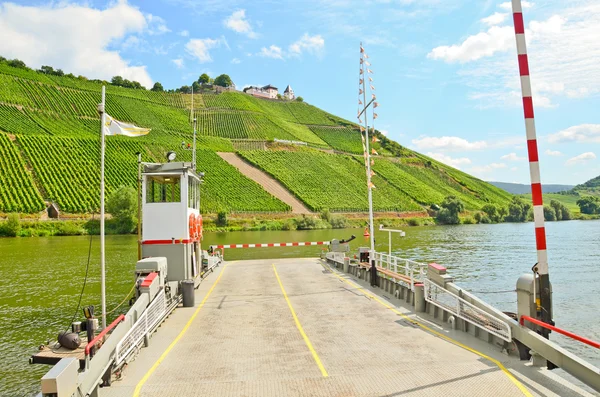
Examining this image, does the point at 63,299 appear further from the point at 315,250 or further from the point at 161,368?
the point at 315,250

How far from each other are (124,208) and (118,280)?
42.5 metres

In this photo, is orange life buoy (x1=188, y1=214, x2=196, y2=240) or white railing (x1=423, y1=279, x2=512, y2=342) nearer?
white railing (x1=423, y1=279, x2=512, y2=342)

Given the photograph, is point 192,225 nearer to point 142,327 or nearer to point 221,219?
point 142,327

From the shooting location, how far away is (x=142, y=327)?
1037 centimetres

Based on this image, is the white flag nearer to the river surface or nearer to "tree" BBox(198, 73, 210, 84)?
the river surface

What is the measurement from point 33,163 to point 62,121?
3305cm

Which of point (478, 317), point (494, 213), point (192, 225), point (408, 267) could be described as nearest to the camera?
point (478, 317)

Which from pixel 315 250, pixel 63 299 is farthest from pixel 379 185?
pixel 63 299

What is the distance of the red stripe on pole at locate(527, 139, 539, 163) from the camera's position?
8648mm

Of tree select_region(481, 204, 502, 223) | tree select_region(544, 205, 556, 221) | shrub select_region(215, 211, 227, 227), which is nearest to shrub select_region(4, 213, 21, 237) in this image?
shrub select_region(215, 211, 227, 227)

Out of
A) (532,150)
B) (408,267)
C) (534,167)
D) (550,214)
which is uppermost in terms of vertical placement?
(550,214)

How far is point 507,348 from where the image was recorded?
931 centimetres

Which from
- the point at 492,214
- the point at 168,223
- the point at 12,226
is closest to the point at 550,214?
the point at 492,214

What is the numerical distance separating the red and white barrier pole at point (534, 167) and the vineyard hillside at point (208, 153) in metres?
66.9
